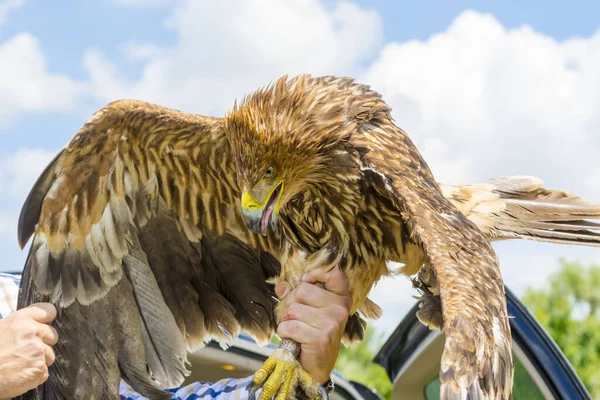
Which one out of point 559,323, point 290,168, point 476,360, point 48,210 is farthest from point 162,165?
point 559,323

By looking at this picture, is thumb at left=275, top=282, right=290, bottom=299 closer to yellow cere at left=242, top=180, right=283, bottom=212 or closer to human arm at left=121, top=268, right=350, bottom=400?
human arm at left=121, top=268, right=350, bottom=400

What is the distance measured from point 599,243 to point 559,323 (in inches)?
289

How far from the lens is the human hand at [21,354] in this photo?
3.34 metres

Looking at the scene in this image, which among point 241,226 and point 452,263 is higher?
point 241,226

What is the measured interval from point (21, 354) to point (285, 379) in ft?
3.82

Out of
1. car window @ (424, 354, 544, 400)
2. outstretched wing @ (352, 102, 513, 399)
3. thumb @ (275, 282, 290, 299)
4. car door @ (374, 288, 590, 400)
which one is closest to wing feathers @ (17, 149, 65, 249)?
thumb @ (275, 282, 290, 299)

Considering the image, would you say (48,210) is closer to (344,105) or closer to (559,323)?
(344,105)

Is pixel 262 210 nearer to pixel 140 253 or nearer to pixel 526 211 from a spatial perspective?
pixel 140 253

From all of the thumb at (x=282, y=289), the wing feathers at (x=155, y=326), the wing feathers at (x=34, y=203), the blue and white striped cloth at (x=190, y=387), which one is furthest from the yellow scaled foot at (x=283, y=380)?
the wing feathers at (x=34, y=203)

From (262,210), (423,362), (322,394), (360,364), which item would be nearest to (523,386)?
(423,362)

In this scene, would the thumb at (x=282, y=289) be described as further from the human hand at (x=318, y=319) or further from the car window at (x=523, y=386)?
the car window at (x=523, y=386)

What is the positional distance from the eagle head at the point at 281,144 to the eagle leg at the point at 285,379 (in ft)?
1.92

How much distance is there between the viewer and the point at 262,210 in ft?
10.8

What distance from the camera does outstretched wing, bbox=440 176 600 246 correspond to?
3809 mm
